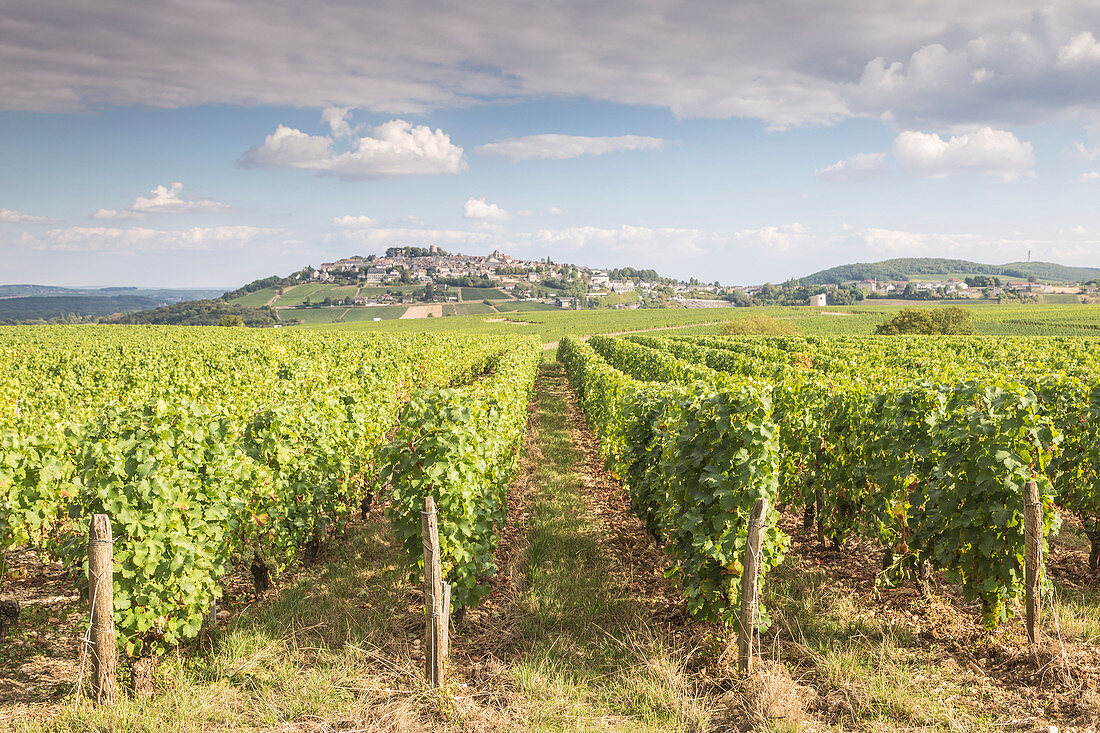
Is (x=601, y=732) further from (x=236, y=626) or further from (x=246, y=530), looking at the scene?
(x=246, y=530)

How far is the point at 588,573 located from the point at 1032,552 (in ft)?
14.5

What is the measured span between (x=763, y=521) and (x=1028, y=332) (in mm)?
77295

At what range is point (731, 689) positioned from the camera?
4.63 meters

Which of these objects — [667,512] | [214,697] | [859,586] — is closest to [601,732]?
[667,512]

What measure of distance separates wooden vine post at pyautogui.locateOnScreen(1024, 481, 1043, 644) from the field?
136mm

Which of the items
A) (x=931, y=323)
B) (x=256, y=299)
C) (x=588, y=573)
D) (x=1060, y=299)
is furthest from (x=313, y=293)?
(x=1060, y=299)

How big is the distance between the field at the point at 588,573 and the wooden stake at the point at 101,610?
15cm

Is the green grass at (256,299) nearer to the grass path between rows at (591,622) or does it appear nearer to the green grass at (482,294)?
the green grass at (482,294)

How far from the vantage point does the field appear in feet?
14.4

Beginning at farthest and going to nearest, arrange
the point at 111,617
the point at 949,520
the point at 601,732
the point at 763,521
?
the point at 949,520 < the point at 763,521 < the point at 111,617 < the point at 601,732

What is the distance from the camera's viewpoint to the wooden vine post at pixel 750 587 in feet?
15.4

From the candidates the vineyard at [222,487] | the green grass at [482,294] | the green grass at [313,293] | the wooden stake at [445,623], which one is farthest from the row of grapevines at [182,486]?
the green grass at [313,293]

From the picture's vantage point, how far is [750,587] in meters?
4.70

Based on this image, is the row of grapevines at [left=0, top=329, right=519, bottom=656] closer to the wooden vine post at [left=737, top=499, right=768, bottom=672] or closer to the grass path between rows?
the grass path between rows
